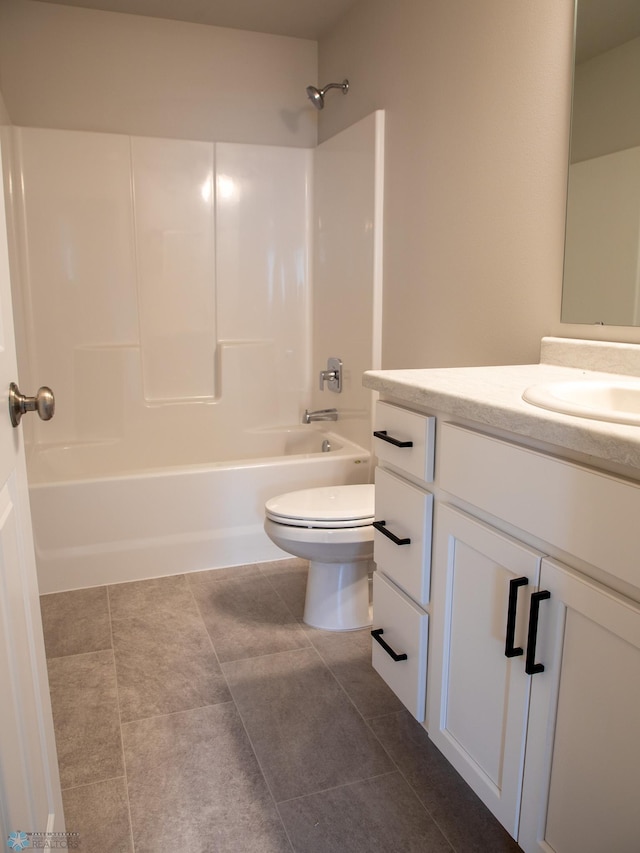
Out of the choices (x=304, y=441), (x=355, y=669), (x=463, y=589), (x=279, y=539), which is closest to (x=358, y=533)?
(x=279, y=539)

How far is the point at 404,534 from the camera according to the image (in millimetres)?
1428

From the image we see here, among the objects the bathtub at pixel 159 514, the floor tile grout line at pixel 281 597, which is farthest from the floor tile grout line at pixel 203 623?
the floor tile grout line at pixel 281 597

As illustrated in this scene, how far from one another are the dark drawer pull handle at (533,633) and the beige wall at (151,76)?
9.43ft

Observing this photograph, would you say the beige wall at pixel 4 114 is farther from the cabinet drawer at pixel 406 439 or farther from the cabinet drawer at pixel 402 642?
the cabinet drawer at pixel 402 642

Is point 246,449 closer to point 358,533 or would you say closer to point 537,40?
point 358,533

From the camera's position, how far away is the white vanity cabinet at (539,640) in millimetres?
860

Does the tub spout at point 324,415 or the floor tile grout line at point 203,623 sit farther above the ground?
the tub spout at point 324,415

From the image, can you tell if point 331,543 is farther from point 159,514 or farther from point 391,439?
point 159,514

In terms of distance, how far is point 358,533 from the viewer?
2027mm

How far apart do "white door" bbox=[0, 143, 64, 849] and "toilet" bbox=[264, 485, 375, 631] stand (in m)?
1.00

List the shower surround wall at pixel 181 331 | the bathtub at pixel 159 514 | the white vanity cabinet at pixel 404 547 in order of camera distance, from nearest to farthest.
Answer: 1. the white vanity cabinet at pixel 404 547
2. the bathtub at pixel 159 514
3. the shower surround wall at pixel 181 331

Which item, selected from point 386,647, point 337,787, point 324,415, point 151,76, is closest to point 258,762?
point 337,787

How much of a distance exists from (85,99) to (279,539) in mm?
2217

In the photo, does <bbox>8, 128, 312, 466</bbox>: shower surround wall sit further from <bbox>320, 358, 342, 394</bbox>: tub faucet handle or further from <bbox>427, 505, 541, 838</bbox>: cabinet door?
<bbox>427, 505, 541, 838</bbox>: cabinet door
